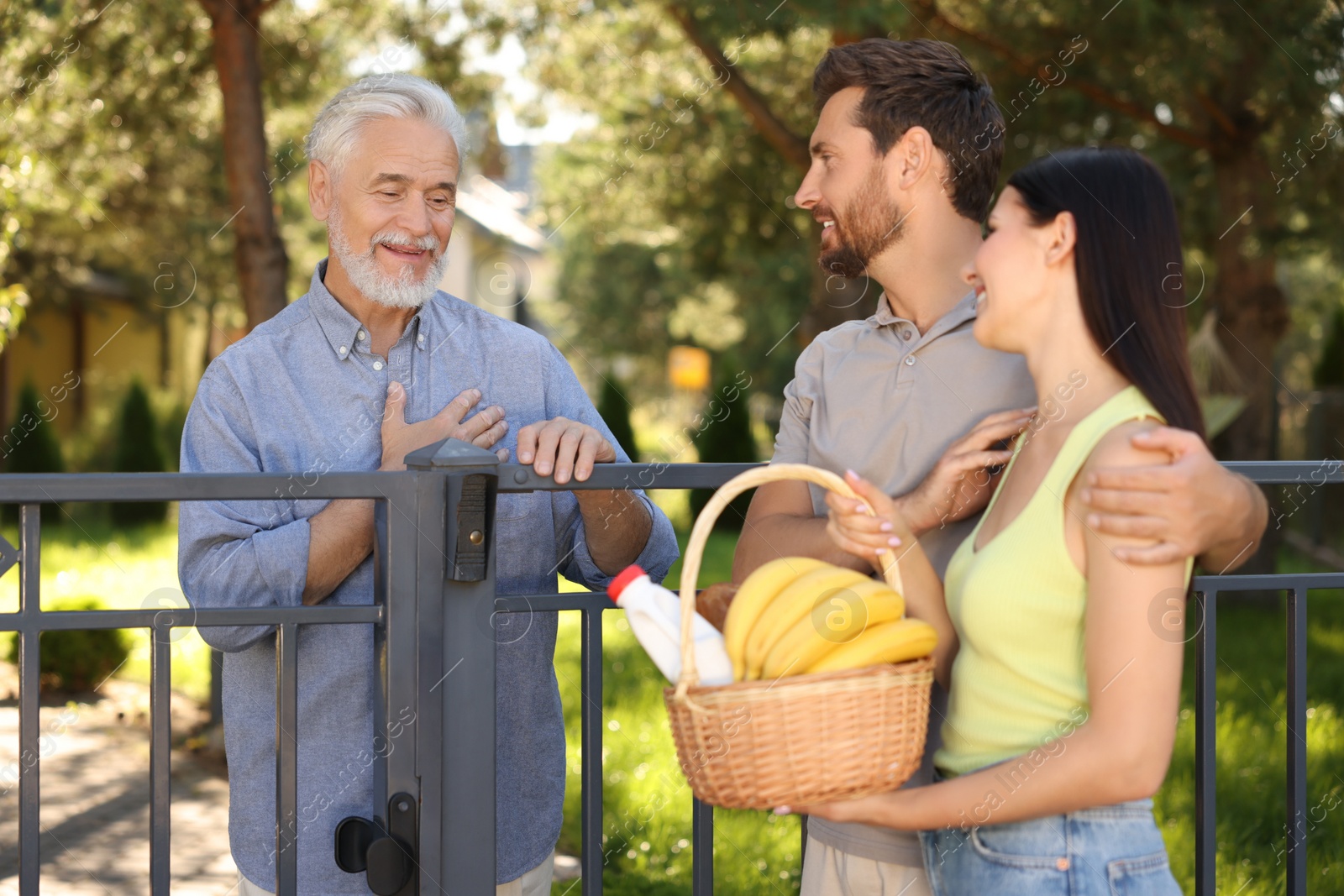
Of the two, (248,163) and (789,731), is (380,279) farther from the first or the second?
(248,163)

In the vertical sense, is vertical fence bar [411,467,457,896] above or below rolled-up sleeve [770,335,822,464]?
below

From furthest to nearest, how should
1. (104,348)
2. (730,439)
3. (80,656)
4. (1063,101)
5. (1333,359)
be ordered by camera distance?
(104,348) < (730,439) < (1333,359) < (1063,101) < (80,656)

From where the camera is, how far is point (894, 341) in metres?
2.21

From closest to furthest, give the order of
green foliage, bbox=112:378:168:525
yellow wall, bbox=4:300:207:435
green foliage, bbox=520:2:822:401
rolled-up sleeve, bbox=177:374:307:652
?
1. rolled-up sleeve, bbox=177:374:307:652
2. green foliage, bbox=520:2:822:401
3. green foliage, bbox=112:378:168:525
4. yellow wall, bbox=4:300:207:435

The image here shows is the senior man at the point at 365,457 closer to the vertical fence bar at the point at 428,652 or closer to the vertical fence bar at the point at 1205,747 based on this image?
the vertical fence bar at the point at 428,652

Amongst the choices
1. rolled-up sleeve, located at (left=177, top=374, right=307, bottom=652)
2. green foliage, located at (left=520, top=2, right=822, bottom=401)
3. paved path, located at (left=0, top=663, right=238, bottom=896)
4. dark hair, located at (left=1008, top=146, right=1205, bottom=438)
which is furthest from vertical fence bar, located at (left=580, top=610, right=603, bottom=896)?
green foliage, located at (left=520, top=2, right=822, bottom=401)

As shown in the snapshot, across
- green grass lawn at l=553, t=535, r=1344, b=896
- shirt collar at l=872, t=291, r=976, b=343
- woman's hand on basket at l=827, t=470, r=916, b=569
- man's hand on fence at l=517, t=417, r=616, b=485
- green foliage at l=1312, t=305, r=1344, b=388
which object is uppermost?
green foliage at l=1312, t=305, r=1344, b=388

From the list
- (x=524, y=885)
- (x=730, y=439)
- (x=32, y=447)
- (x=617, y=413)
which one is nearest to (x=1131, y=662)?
(x=524, y=885)

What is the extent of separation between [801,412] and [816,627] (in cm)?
78

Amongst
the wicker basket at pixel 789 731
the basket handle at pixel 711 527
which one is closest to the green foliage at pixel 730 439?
the basket handle at pixel 711 527

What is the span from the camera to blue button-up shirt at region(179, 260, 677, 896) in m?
2.31

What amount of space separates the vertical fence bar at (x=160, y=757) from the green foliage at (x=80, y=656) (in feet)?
→ 19.4

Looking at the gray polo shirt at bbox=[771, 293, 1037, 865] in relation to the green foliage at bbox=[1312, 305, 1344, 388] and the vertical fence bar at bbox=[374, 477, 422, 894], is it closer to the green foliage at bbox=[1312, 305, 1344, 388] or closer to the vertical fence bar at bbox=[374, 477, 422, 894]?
the vertical fence bar at bbox=[374, 477, 422, 894]

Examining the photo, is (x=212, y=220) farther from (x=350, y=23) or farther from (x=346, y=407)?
(x=346, y=407)
